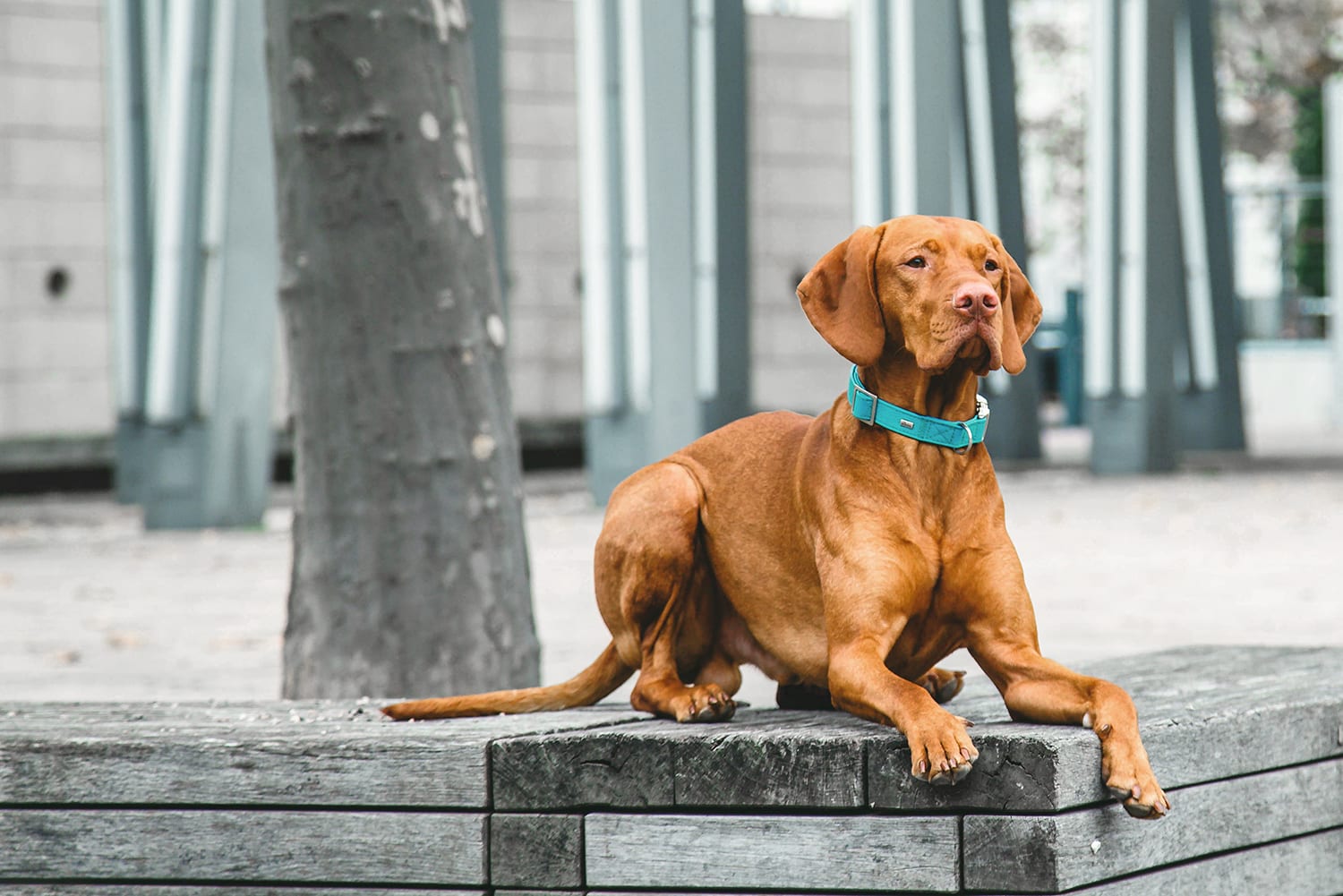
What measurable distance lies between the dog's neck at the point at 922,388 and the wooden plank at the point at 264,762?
0.81m

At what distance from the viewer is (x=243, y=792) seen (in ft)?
11.7

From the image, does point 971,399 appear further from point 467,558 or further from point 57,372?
point 57,372

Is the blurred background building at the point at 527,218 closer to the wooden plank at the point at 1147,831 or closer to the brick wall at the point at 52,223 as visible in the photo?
the brick wall at the point at 52,223

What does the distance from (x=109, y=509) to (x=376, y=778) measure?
15.1 m

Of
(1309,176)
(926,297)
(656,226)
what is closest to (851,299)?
(926,297)

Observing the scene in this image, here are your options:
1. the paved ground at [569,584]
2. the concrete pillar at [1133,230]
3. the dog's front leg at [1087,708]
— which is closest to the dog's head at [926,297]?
the dog's front leg at [1087,708]

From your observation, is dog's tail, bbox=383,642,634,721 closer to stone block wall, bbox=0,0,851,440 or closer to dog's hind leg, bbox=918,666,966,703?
dog's hind leg, bbox=918,666,966,703

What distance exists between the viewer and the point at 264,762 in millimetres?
3561

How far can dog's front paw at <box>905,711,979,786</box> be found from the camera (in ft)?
9.82

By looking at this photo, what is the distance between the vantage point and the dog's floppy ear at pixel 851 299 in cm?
334

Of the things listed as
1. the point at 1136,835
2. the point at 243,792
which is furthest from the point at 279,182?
the point at 1136,835

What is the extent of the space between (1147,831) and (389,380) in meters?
2.77

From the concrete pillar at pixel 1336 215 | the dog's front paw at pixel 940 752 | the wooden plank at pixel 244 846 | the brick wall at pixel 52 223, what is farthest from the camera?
the concrete pillar at pixel 1336 215

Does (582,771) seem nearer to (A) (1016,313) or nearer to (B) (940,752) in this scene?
(B) (940,752)
